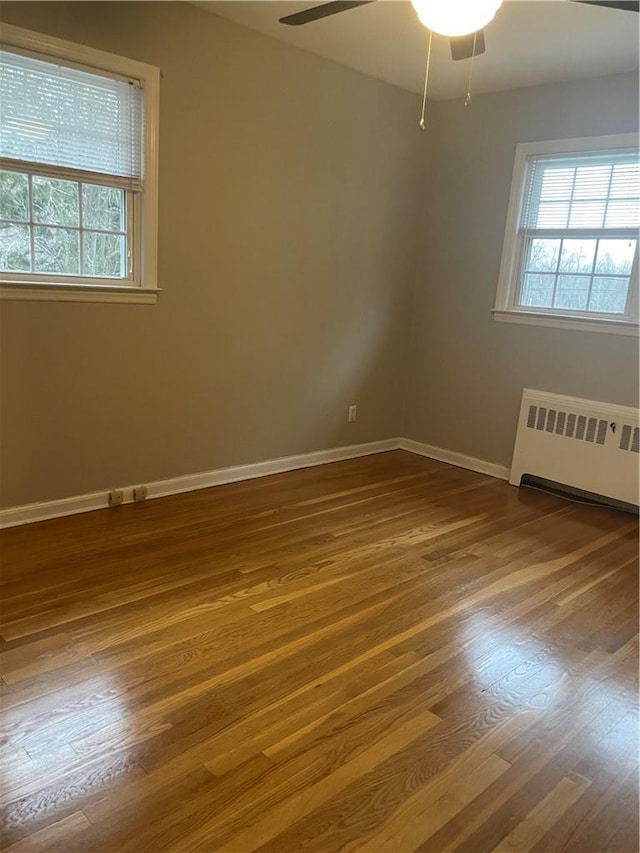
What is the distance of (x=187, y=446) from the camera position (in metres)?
3.74

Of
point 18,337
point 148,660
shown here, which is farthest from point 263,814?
point 18,337

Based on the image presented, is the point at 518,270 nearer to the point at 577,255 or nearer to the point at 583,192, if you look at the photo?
the point at 577,255

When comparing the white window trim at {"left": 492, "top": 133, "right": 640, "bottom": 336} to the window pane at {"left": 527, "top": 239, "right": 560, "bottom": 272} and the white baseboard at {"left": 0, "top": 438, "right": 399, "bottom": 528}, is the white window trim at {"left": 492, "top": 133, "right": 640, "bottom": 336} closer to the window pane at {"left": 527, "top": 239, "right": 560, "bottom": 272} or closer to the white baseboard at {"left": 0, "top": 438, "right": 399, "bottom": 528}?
the window pane at {"left": 527, "top": 239, "right": 560, "bottom": 272}

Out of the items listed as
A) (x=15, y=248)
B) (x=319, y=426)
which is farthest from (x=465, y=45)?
(x=319, y=426)

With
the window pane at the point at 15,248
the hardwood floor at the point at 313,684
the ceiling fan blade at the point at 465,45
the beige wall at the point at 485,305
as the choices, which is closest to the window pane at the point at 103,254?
the window pane at the point at 15,248

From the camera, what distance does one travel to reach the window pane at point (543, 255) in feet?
13.5

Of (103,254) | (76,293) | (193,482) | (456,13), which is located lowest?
(193,482)

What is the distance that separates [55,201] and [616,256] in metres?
3.24

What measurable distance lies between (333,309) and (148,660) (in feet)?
9.23

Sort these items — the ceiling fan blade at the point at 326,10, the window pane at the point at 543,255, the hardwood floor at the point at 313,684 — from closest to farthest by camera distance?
the hardwood floor at the point at 313,684 → the ceiling fan blade at the point at 326,10 → the window pane at the point at 543,255

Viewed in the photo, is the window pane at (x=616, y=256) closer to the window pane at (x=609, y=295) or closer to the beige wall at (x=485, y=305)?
the window pane at (x=609, y=295)

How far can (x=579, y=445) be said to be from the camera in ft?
13.2

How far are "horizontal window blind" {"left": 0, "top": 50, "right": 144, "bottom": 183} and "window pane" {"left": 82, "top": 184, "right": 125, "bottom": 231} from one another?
93 millimetres

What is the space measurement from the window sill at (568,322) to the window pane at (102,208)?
8.53ft
